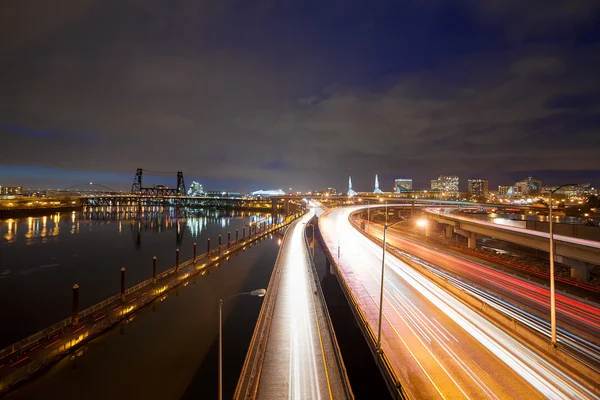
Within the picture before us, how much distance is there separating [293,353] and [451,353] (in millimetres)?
8736

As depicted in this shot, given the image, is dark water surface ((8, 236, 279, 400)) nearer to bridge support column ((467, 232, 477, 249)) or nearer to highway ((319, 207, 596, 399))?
highway ((319, 207, 596, 399))

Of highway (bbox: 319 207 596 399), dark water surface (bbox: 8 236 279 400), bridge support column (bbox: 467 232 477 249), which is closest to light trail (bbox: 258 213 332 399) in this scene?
highway (bbox: 319 207 596 399)

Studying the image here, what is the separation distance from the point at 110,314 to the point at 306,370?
2039 centimetres

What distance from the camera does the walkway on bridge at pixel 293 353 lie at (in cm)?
1477

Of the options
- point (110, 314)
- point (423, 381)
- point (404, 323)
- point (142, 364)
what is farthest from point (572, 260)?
point (110, 314)

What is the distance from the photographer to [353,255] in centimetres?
4225

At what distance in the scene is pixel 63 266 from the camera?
48.8 m

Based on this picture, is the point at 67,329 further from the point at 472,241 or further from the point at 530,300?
the point at 472,241

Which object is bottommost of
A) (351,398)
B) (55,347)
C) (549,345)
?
(55,347)

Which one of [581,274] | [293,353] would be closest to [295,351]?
[293,353]

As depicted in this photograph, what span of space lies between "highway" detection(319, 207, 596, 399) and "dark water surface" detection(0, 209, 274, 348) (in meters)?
30.0

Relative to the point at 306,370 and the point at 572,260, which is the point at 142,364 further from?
the point at 572,260

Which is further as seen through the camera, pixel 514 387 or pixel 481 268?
pixel 481 268

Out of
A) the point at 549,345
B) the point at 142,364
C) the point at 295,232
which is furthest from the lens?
the point at 295,232
